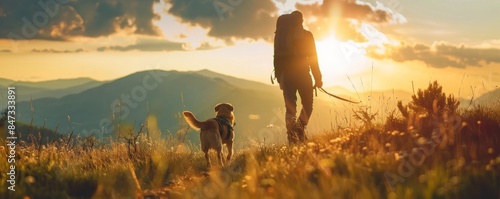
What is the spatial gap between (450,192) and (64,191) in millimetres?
4133

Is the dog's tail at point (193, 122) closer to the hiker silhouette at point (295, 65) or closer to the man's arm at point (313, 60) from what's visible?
the hiker silhouette at point (295, 65)

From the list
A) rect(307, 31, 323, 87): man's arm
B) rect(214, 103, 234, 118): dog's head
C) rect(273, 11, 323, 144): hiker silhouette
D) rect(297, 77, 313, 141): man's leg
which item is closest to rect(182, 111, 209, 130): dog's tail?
rect(214, 103, 234, 118): dog's head

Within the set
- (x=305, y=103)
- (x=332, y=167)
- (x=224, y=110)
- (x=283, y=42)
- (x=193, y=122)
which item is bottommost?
(x=332, y=167)

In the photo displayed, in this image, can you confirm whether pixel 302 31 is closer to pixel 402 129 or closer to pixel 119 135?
pixel 402 129

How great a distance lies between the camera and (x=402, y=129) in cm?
835

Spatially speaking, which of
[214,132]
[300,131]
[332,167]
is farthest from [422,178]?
[300,131]

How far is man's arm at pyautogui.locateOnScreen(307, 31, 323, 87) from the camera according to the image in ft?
35.9

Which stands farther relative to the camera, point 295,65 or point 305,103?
point 305,103

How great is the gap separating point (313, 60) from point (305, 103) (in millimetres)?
959

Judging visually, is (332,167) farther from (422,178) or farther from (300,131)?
(300,131)

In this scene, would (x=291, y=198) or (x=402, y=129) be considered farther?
(x=402, y=129)

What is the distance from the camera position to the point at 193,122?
383 inches

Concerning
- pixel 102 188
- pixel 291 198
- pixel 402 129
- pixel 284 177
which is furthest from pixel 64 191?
pixel 402 129

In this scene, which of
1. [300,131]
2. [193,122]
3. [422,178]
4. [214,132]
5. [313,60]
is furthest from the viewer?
[313,60]
